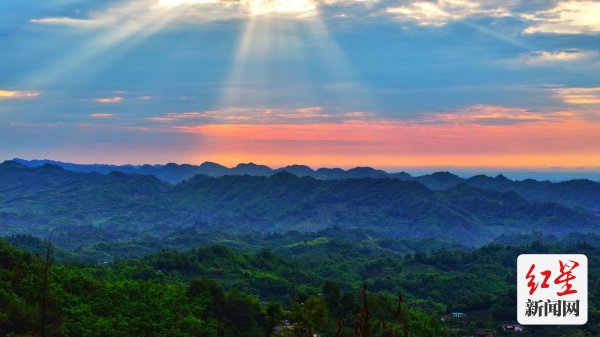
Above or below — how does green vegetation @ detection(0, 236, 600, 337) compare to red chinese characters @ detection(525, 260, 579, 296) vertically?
below

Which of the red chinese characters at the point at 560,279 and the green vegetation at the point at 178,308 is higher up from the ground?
the red chinese characters at the point at 560,279

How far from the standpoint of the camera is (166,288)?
80938 mm

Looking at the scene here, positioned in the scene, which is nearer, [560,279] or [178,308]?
[560,279]

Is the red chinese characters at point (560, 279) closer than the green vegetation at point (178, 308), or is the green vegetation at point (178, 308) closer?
the red chinese characters at point (560, 279)

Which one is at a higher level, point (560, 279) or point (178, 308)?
point (560, 279)

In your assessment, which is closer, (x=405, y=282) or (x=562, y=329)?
(x=562, y=329)

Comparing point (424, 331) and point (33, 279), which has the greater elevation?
point (33, 279)

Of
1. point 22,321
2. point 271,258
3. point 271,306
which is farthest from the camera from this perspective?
point 271,258

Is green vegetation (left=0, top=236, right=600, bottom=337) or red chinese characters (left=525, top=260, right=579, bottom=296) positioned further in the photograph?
green vegetation (left=0, top=236, right=600, bottom=337)

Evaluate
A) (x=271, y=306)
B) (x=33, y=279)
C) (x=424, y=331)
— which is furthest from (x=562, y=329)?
(x=33, y=279)

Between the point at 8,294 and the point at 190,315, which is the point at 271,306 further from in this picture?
the point at 8,294

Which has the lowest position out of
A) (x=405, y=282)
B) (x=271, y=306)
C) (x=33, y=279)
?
(x=405, y=282)

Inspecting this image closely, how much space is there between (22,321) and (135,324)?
11.7 metres

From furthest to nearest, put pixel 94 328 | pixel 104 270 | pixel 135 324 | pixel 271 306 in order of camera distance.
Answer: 1. pixel 104 270
2. pixel 271 306
3. pixel 135 324
4. pixel 94 328
